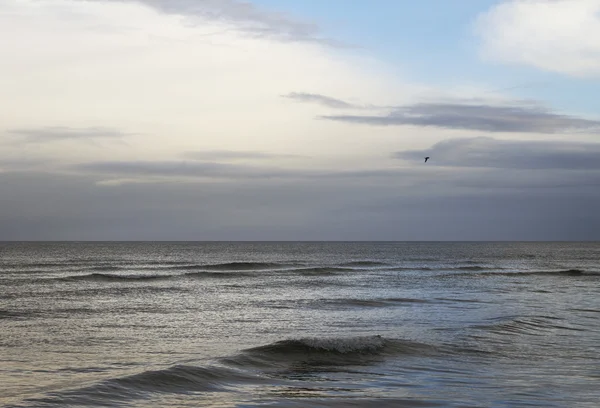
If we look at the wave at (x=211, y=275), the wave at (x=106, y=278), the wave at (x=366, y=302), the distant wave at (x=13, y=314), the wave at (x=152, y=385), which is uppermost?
the wave at (x=152, y=385)

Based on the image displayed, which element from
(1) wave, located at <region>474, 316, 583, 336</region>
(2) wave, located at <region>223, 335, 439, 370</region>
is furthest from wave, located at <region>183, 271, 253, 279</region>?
(2) wave, located at <region>223, 335, 439, 370</region>

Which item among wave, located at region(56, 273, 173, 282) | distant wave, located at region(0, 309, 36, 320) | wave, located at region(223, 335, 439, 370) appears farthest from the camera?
wave, located at region(56, 273, 173, 282)

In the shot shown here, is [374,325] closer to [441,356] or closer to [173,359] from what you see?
[441,356]

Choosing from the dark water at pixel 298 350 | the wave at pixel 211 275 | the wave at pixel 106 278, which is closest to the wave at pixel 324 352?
the dark water at pixel 298 350

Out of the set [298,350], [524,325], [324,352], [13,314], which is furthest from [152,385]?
[524,325]

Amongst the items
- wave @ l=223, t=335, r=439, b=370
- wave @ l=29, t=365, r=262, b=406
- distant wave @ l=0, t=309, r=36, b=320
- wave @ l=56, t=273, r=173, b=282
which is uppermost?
wave @ l=29, t=365, r=262, b=406

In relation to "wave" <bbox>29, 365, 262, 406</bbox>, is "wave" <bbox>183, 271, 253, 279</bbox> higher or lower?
lower

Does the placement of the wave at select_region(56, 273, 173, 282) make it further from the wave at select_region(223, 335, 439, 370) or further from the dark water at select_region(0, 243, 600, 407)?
the wave at select_region(223, 335, 439, 370)

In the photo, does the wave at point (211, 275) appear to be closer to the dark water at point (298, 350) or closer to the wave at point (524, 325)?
the dark water at point (298, 350)

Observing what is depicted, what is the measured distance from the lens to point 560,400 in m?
12.7

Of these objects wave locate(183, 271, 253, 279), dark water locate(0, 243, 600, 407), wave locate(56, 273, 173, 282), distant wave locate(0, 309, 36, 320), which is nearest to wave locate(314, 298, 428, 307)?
dark water locate(0, 243, 600, 407)

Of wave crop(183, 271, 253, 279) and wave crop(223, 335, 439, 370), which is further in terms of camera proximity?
wave crop(183, 271, 253, 279)

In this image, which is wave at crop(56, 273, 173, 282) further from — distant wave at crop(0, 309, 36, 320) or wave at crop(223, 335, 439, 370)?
wave at crop(223, 335, 439, 370)

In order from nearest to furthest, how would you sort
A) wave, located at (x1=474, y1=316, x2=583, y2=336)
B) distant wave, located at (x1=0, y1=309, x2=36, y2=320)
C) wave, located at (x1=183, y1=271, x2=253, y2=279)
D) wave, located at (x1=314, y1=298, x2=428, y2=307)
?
wave, located at (x1=474, y1=316, x2=583, y2=336) → distant wave, located at (x1=0, y1=309, x2=36, y2=320) → wave, located at (x1=314, y1=298, x2=428, y2=307) → wave, located at (x1=183, y1=271, x2=253, y2=279)
